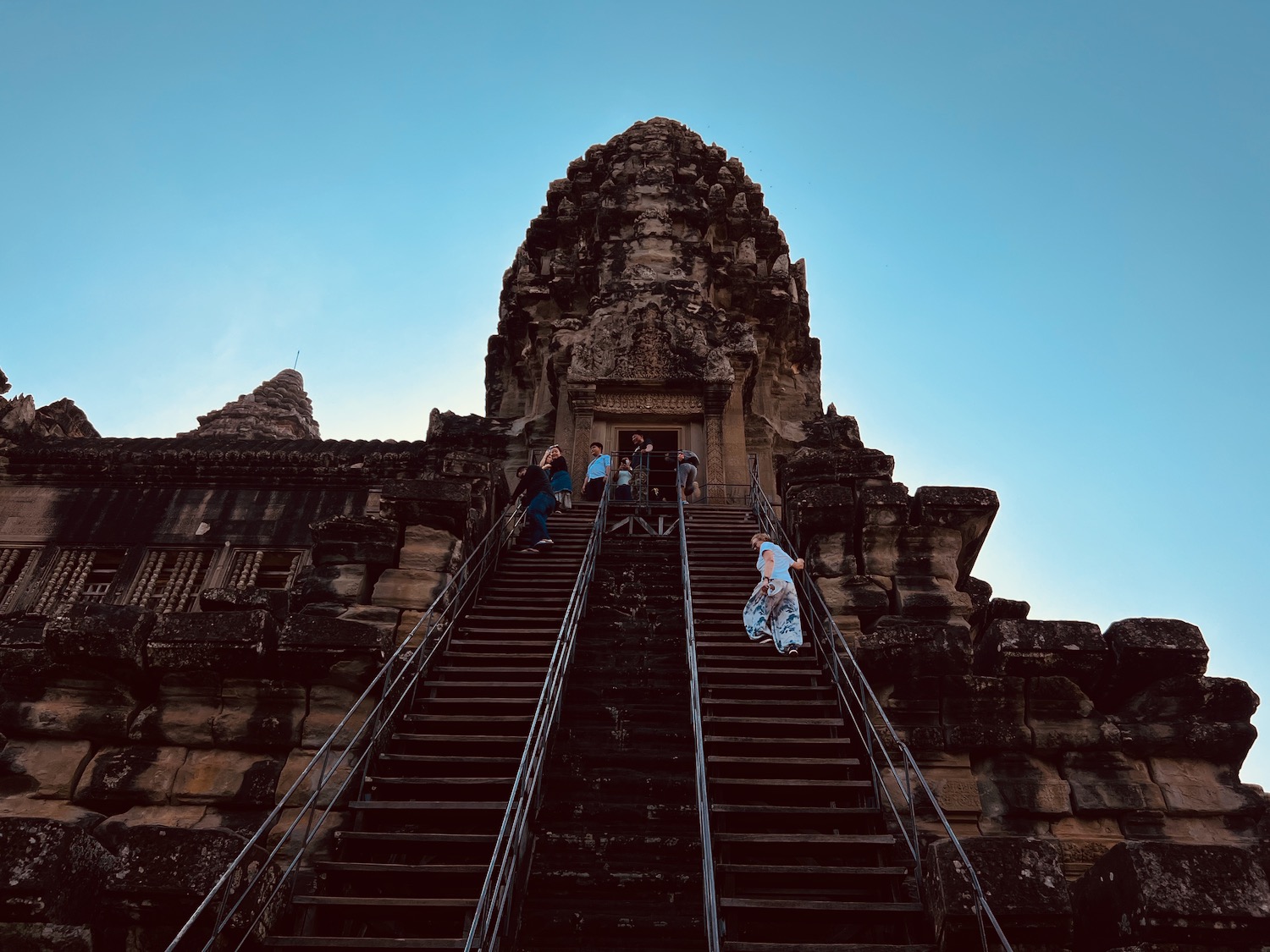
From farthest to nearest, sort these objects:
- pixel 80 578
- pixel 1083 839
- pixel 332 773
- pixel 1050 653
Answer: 1. pixel 80 578
2. pixel 1050 653
3. pixel 1083 839
4. pixel 332 773

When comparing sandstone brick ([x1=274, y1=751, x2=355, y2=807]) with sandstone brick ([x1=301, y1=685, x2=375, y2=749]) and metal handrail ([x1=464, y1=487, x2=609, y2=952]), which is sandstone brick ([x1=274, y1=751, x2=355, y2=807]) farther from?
metal handrail ([x1=464, y1=487, x2=609, y2=952])

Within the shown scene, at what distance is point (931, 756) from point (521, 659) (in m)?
3.09

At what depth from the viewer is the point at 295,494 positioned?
13258mm

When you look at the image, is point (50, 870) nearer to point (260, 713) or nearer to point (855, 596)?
point (260, 713)

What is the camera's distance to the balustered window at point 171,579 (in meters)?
12.1

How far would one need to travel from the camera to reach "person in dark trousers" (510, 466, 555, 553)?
31.9ft

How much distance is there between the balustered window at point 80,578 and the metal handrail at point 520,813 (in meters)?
8.04

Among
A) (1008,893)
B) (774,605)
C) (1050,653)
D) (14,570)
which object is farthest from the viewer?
(14,570)

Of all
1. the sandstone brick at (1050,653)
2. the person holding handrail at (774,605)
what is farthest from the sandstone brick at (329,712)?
the sandstone brick at (1050,653)

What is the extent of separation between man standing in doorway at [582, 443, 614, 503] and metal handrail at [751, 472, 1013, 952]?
3548 mm

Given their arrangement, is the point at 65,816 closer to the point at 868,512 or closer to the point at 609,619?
the point at 609,619

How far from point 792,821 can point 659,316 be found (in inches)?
384

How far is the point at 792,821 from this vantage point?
5801mm

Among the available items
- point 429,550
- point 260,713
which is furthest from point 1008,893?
point 429,550
